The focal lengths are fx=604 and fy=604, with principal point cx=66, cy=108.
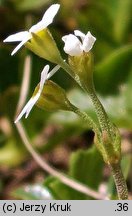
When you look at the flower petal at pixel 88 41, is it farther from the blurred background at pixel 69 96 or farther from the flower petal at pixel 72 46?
the blurred background at pixel 69 96

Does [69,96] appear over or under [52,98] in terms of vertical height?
over

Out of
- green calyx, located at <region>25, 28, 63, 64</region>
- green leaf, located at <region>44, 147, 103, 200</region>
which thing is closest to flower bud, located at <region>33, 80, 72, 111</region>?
green calyx, located at <region>25, 28, 63, 64</region>

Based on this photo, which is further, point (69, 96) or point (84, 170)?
point (69, 96)

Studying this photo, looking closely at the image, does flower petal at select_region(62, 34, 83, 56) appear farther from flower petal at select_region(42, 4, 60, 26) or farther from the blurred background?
the blurred background

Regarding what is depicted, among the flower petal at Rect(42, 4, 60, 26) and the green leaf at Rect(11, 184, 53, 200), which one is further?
the green leaf at Rect(11, 184, 53, 200)

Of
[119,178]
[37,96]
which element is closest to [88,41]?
[37,96]

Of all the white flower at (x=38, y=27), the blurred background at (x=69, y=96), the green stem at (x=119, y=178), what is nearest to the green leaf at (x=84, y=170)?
the blurred background at (x=69, y=96)

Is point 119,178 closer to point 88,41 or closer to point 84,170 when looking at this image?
point 88,41
